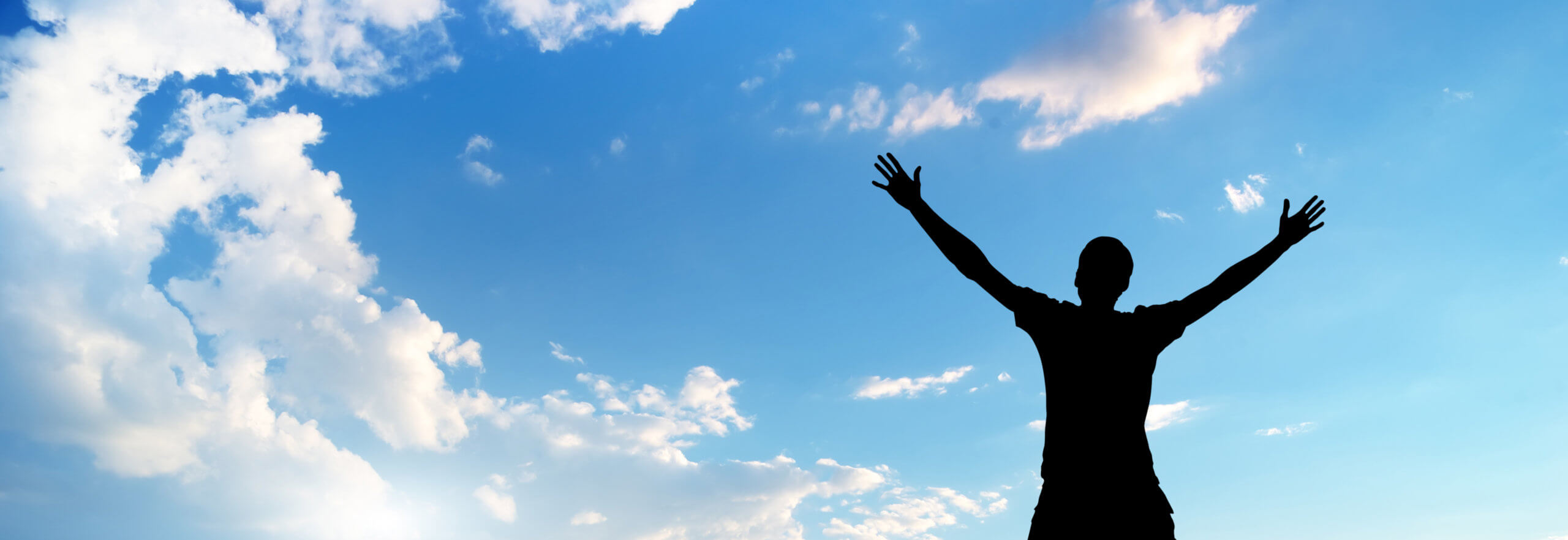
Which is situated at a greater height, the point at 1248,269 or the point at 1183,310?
the point at 1248,269

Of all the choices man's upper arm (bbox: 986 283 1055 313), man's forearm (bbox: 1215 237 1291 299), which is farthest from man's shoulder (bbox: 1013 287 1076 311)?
man's forearm (bbox: 1215 237 1291 299)

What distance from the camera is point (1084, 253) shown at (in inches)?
206

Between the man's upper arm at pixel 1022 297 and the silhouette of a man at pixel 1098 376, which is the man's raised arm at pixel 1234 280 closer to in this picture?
the silhouette of a man at pixel 1098 376

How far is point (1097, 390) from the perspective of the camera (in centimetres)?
490

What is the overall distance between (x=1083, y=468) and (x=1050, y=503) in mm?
283

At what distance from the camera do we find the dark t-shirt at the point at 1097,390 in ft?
15.6

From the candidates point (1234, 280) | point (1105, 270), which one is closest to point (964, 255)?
point (1105, 270)

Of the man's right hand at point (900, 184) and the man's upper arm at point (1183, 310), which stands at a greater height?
the man's right hand at point (900, 184)

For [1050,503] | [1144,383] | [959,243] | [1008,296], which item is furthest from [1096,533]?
[959,243]

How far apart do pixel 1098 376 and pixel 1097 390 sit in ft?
0.28

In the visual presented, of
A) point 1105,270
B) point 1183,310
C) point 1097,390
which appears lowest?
point 1097,390

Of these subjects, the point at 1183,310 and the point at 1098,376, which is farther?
the point at 1183,310

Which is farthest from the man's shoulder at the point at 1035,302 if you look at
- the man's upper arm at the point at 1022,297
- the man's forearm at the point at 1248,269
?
the man's forearm at the point at 1248,269

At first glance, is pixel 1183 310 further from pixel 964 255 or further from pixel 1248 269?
pixel 964 255
